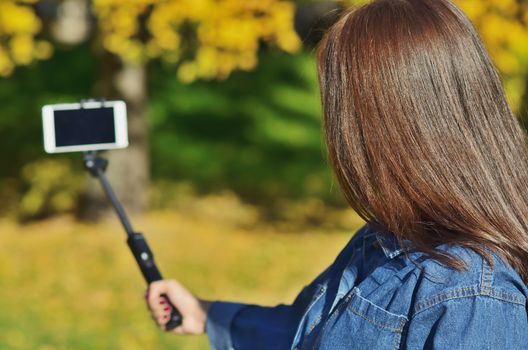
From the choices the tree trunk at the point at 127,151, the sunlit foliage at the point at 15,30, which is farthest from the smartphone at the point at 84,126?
the tree trunk at the point at 127,151

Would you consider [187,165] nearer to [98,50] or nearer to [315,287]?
[98,50]

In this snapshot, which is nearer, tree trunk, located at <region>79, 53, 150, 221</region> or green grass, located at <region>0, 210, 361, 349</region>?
green grass, located at <region>0, 210, 361, 349</region>

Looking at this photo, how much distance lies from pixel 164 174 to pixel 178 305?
25.5 feet

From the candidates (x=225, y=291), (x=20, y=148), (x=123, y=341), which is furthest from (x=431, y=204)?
(x=20, y=148)

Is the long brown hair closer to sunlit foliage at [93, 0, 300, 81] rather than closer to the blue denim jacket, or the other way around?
the blue denim jacket

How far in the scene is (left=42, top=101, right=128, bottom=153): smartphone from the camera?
2.18m

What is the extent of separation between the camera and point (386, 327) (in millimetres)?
1407

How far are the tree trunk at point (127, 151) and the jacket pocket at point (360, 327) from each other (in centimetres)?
570

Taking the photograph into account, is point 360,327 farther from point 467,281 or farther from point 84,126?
point 84,126

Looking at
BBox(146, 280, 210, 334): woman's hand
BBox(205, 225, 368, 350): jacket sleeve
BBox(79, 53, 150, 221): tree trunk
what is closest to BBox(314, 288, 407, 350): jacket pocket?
BBox(205, 225, 368, 350): jacket sleeve

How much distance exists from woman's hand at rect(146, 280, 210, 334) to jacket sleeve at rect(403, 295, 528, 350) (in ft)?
2.98

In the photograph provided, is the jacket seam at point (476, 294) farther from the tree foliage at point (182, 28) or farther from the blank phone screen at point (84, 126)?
the tree foliage at point (182, 28)

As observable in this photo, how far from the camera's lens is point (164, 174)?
9.84 meters

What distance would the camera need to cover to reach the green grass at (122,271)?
5.17 m
